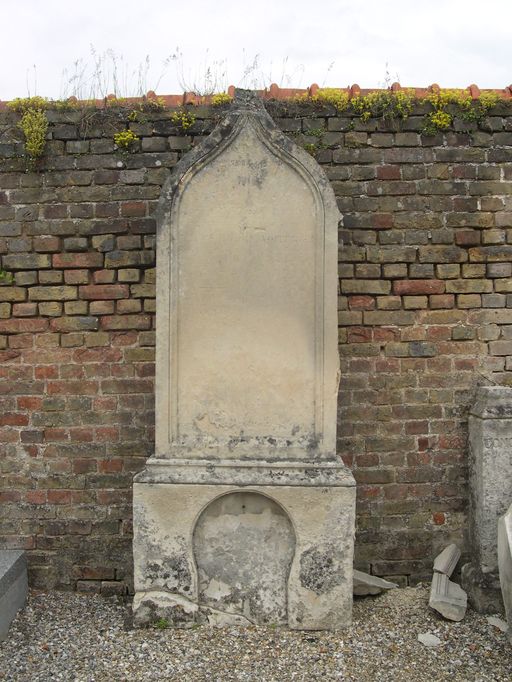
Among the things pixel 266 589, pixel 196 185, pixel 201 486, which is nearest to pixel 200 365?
pixel 201 486

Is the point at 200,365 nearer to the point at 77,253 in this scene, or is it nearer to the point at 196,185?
the point at 196,185

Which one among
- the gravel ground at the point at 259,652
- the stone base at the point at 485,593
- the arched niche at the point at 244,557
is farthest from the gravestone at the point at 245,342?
the stone base at the point at 485,593

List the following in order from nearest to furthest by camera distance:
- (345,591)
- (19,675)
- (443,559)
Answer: (19,675) < (345,591) < (443,559)

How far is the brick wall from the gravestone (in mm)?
696

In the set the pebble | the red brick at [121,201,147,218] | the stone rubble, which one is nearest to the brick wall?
the red brick at [121,201,147,218]

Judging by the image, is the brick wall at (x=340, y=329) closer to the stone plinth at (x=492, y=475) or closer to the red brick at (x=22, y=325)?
the red brick at (x=22, y=325)

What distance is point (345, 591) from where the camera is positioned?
2.94 m

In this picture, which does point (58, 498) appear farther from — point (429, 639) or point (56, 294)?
point (429, 639)

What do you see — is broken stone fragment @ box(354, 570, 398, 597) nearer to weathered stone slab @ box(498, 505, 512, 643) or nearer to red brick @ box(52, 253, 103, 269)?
weathered stone slab @ box(498, 505, 512, 643)

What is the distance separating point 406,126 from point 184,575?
9.69 feet

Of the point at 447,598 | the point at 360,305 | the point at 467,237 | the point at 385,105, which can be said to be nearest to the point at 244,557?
the point at 447,598

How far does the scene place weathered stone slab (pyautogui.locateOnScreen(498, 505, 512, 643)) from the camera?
2.83m

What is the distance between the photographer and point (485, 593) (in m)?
3.30

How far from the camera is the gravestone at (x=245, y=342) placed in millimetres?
2996
